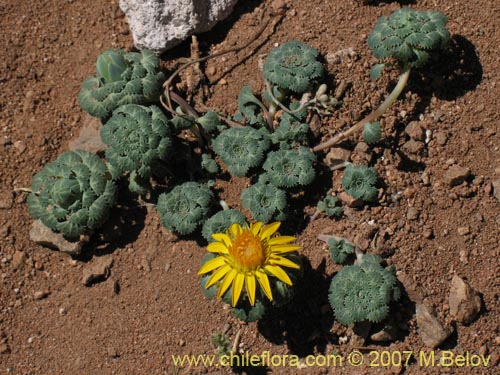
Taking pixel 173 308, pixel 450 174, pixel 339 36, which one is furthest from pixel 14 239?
pixel 450 174

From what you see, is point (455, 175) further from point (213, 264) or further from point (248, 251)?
point (213, 264)

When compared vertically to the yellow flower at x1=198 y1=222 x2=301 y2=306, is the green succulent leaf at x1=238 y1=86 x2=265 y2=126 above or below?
above

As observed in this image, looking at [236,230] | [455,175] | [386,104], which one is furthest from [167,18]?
[455,175]

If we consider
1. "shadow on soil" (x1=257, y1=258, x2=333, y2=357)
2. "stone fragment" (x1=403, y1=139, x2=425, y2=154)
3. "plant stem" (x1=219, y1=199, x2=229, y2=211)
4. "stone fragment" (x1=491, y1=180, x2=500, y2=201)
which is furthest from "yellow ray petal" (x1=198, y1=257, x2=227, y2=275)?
"stone fragment" (x1=491, y1=180, x2=500, y2=201)

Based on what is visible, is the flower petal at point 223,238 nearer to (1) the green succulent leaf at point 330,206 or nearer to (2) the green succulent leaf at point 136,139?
(2) the green succulent leaf at point 136,139

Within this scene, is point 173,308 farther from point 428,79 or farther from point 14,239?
point 428,79

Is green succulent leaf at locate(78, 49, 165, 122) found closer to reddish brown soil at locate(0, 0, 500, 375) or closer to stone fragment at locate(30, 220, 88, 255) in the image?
reddish brown soil at locate(0, 0, 500, 375)

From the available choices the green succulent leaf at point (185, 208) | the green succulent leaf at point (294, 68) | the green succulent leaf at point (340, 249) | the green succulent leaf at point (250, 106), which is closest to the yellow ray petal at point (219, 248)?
the green succulent leaf at point (185, 208)
